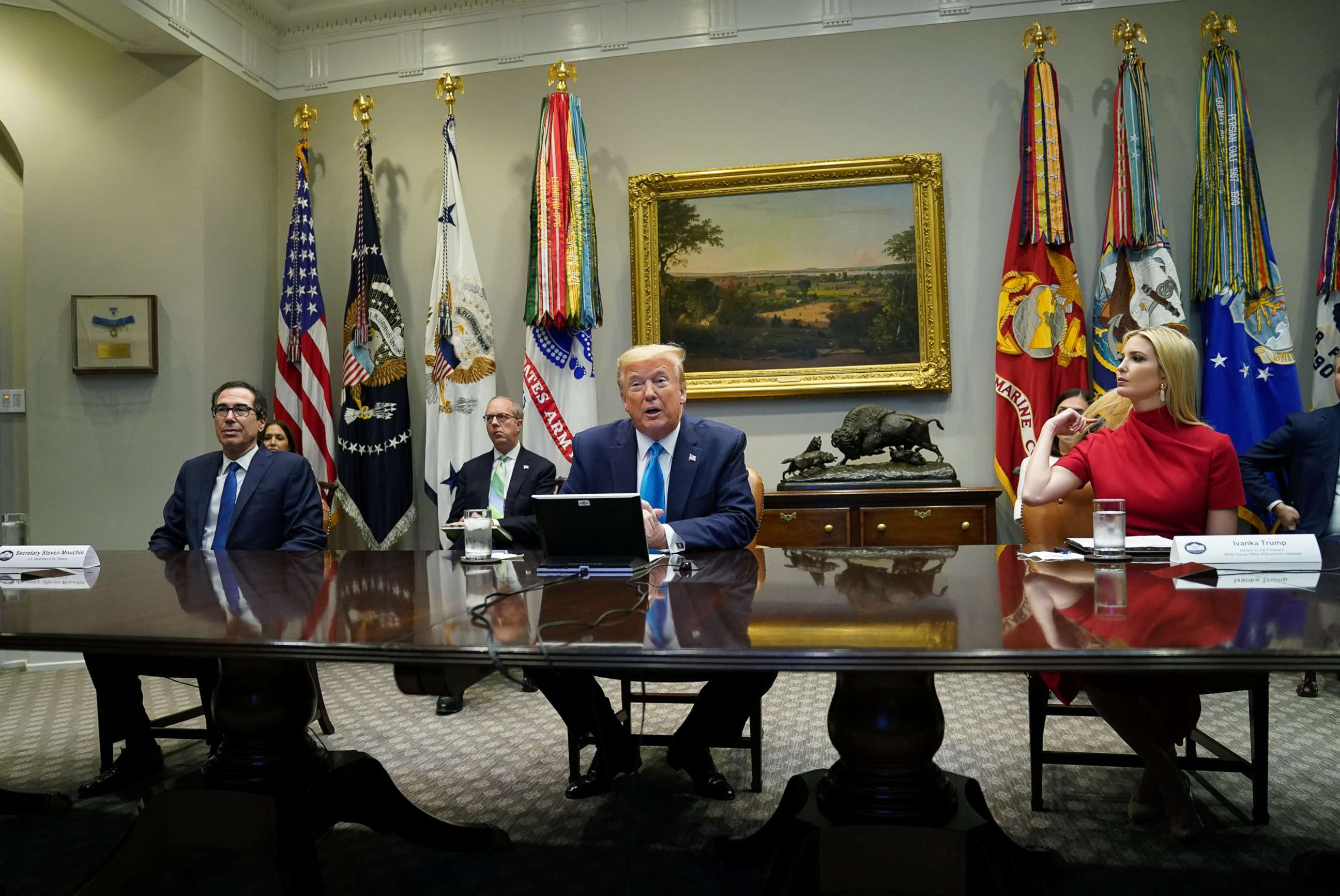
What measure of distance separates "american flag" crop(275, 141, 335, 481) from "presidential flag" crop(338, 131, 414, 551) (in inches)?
5.5

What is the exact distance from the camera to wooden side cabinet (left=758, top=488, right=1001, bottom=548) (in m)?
4.50

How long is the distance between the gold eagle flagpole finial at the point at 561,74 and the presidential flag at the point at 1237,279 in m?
3.36

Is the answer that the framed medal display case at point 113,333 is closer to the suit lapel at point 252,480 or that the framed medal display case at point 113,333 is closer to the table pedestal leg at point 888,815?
the suit lapel at point 252,480

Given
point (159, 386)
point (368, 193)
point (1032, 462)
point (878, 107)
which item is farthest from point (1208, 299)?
point (159, 386)

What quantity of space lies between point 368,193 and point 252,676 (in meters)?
3.92

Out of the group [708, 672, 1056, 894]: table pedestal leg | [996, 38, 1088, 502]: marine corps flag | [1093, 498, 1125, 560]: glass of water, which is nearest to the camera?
[708, 672, 1056, 894]: table pedestal leg

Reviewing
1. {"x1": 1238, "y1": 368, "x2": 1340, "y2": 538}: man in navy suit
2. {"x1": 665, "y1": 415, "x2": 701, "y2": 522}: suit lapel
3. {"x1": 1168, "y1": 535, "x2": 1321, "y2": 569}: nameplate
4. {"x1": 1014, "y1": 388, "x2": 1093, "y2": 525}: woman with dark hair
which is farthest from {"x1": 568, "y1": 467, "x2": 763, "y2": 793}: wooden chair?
{"x1": 1238, "y1": 368, "x2": 1340, "y2": 538}: man in navy suit

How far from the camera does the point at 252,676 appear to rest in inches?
81.3

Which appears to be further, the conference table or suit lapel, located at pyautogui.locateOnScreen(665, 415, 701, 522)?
suit lapel, located at pyautogui.locateOnScreen(665, 415, 701, 522)

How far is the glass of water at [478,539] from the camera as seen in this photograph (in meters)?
2.46

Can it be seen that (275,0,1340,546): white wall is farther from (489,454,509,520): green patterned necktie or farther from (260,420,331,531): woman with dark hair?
(489,454,509,520): green patterned necktie

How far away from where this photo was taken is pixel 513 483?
4.27m

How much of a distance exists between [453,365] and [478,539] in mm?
2909

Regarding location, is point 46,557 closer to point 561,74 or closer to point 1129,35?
point 561,74
